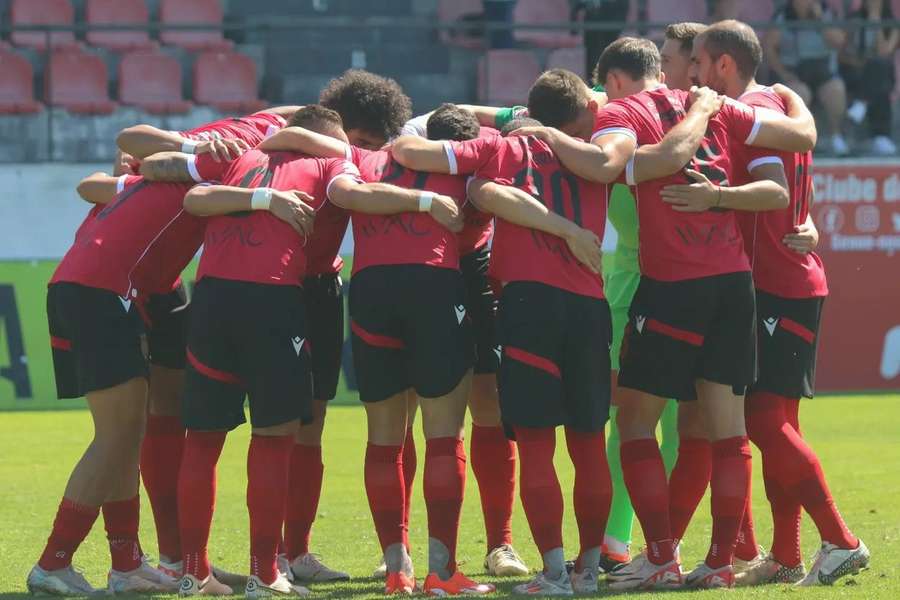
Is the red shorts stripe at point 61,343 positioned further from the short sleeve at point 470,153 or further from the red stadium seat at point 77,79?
the red stadium seat at point 77,79

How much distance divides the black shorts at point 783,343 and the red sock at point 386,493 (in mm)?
1609

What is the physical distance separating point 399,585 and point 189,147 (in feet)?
6.86

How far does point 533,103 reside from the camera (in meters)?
6.59

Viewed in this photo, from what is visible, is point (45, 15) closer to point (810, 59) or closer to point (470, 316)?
point (810, 59)

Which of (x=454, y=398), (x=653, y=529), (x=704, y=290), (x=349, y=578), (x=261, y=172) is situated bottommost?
(x=349, y=578)

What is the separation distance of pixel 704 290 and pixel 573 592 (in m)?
1.33

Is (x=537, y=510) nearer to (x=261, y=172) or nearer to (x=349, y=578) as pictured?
(x=349, y=578)

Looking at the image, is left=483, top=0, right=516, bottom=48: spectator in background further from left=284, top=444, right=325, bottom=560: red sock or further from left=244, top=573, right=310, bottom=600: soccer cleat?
left=244, top=573, right=310, bottom=600: soccer cleat

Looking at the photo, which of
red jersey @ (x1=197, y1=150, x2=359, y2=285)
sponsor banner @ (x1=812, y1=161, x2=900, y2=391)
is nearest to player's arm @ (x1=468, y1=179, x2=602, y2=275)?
red jersey @ (x1=197, y1=150, x2=359, y2=285)

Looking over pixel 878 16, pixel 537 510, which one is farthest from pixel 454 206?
pixel 878 16

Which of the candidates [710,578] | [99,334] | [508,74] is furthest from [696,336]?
[508,74]

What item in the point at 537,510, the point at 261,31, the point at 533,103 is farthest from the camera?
the point at 261,31

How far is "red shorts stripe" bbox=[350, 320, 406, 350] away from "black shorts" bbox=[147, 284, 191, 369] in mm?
926

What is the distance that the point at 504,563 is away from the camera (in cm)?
690
